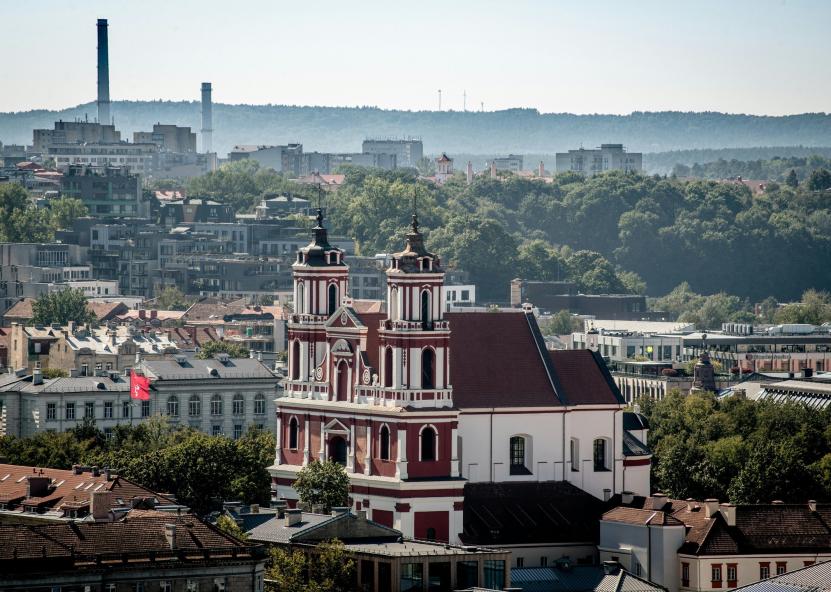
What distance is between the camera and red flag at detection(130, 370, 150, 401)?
15275 cm

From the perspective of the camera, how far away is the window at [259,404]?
156625 mm

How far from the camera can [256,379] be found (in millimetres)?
157500

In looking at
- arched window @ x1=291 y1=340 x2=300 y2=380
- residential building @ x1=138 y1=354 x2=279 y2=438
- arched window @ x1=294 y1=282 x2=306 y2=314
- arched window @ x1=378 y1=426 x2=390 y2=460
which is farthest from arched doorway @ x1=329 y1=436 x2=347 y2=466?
residential building @ x1=138 y1=354 x2=279 y2=438

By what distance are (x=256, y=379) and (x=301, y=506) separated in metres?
45.5

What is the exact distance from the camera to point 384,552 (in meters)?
99.9

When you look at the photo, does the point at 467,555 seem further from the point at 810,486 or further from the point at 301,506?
the point at 810,486

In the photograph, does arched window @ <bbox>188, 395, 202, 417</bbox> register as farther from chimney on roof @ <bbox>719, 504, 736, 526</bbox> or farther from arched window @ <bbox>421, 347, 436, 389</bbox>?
chimney on roof @ <bbox>719, 504, 736, 526</bbox>

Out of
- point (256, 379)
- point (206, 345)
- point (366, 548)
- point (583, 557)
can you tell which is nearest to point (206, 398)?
point (256, 379)

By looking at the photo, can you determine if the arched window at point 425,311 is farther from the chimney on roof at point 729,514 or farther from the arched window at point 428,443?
the chimney on roof at point 729,514

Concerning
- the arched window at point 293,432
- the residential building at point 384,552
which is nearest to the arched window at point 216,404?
the arched window at point 293,432

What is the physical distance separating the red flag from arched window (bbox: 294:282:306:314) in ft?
107

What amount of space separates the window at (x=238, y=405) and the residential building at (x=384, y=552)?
164 feet

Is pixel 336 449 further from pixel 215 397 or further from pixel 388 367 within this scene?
pixel 215 397

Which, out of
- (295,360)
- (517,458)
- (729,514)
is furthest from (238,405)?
(729,514)
